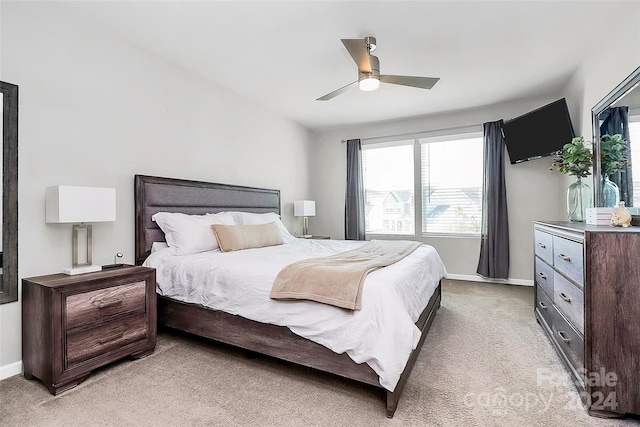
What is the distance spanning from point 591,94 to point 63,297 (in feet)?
16.2

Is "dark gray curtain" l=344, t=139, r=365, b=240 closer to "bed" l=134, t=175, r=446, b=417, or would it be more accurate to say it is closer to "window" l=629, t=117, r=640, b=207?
"bed" l=134, t=175, r=446, b=417

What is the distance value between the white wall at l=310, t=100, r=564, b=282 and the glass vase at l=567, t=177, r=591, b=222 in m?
1.68

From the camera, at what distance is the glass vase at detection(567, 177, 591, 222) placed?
287 centimetres

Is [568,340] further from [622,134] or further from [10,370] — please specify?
[10,370]

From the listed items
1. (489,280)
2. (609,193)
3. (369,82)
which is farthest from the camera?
(489,280)

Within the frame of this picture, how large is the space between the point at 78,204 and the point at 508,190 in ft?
17.2

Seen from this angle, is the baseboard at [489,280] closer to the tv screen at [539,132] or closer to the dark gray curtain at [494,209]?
the dark gray curtain at [494,209]

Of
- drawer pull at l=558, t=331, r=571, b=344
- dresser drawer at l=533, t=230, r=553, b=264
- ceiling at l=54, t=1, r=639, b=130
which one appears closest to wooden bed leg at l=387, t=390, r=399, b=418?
drawer pull at l=558, t=331, r=571, b=344

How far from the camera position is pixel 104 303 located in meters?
2.17

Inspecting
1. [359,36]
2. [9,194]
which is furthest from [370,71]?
[9,194]

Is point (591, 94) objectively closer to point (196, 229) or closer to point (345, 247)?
point (345, 247)

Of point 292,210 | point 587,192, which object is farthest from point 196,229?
point 587,192

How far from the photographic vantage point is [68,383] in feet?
6.49

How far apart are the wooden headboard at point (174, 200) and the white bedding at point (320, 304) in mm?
228
